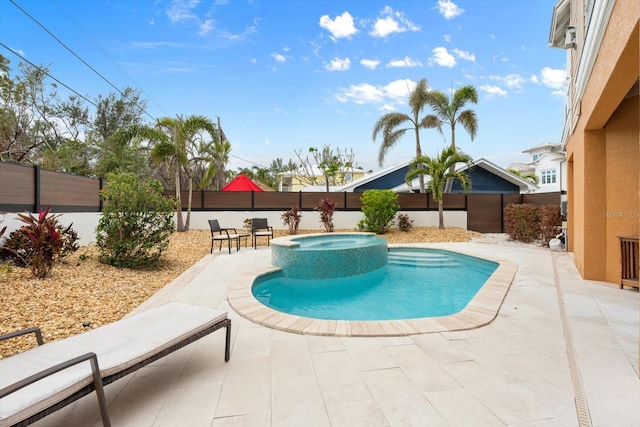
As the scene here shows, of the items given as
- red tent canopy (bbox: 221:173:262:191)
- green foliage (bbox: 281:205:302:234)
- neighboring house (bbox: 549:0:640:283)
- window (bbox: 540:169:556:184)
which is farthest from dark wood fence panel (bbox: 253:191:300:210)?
window (bbox: 540:169:556:184)

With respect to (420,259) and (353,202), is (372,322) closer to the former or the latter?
(420,259)

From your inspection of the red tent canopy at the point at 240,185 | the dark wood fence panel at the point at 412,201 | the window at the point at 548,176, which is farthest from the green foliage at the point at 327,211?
the window at the point at 548,176

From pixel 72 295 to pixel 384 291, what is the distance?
5.63 meters

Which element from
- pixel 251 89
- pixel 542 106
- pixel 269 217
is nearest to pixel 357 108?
pixel 251 89

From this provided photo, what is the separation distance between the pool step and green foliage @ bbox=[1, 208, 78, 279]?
26.6ft

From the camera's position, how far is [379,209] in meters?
13.3

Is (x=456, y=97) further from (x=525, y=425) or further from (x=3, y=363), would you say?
(x=3, y=363)

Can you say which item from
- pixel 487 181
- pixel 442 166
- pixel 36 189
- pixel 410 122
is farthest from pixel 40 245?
pixel 487 181

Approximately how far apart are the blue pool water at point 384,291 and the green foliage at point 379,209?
4.69 m

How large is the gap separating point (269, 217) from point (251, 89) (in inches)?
402

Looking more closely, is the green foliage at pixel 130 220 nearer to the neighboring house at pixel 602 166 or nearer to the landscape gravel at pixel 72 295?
the landscape gravel at pixel 72 295

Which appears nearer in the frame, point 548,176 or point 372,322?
point 372,322

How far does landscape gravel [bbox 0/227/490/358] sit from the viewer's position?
3.66 metres

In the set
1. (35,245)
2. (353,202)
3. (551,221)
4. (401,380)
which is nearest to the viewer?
(401,380)
